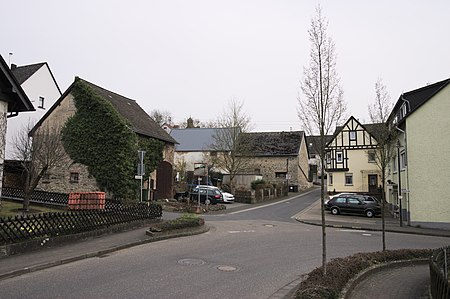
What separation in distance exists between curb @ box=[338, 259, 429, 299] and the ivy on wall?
19523 mm

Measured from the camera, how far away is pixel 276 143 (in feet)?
191

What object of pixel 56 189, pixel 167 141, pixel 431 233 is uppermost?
pixel 167 141

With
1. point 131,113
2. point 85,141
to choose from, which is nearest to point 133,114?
point 131,113

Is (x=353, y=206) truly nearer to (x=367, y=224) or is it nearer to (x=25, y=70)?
(x=367, y=224)

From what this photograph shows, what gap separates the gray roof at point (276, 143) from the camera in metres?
56.0

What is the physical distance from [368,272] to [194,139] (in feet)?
164

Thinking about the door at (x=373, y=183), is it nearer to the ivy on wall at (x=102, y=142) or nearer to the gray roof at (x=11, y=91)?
the ivy on wall at (x=102, y=142)

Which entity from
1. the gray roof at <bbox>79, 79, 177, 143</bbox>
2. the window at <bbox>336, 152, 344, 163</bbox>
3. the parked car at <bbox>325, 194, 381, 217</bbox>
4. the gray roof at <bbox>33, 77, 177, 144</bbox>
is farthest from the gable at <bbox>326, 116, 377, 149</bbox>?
the gray roof at <bbox>79, 79, 177, 143</bbox>

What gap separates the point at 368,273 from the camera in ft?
34.5

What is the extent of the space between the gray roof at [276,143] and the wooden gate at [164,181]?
2195cm

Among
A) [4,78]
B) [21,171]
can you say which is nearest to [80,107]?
[21,171]

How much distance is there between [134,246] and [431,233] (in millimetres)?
16637

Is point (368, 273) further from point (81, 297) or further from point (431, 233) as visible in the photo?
point (431, 233)

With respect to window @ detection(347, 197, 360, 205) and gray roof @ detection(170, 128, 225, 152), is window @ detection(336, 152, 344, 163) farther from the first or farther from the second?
gray roof @ detection(170, 128, 225, 152)
